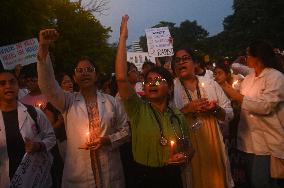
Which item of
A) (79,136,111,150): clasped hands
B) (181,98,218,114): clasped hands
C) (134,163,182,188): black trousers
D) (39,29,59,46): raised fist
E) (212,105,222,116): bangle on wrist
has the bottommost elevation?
(134,163,182,188): black trousers

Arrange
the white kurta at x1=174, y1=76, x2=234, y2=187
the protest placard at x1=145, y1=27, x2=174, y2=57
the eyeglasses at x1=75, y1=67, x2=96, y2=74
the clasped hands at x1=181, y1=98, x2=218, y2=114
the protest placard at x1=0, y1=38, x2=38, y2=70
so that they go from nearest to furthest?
the clasped hands at x1=181, y1=98, x2=218, y2=114, the eyeglasses at x1=75, y1=67, x2=96, y2=74, the white kurta at x1=174, y1=76, x2=234, y2=187, the protest placard at x1=0, y1=38, x2=38, y2=70, the protest placard at x1=145, y1=27, x2=174, y2=57

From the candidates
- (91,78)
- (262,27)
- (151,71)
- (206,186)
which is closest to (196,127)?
(206,186)

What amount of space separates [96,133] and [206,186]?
135 centimetres

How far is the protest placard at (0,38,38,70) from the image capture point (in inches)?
342

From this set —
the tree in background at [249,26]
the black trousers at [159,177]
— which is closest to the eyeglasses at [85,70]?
the black trousers at [159,177]

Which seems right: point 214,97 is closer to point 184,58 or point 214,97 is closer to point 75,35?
point 184,58

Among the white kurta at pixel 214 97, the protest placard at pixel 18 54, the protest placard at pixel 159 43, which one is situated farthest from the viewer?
the protest placard at pixel 159 43

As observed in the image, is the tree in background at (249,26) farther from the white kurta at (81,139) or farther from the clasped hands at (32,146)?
the clasped hands at (32,146)

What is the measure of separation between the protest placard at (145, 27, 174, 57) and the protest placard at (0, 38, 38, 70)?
298cm

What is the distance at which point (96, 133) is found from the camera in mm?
4309

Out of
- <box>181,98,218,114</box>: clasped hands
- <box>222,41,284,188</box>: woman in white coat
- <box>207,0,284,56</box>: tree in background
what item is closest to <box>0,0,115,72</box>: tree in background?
<box>207,0,284,56</box>: tree in background

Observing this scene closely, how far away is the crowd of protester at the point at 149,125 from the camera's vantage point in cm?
378

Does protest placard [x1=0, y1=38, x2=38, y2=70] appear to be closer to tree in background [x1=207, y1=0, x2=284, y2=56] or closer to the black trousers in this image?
the black trousers

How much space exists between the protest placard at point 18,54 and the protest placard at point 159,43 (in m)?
2.98
